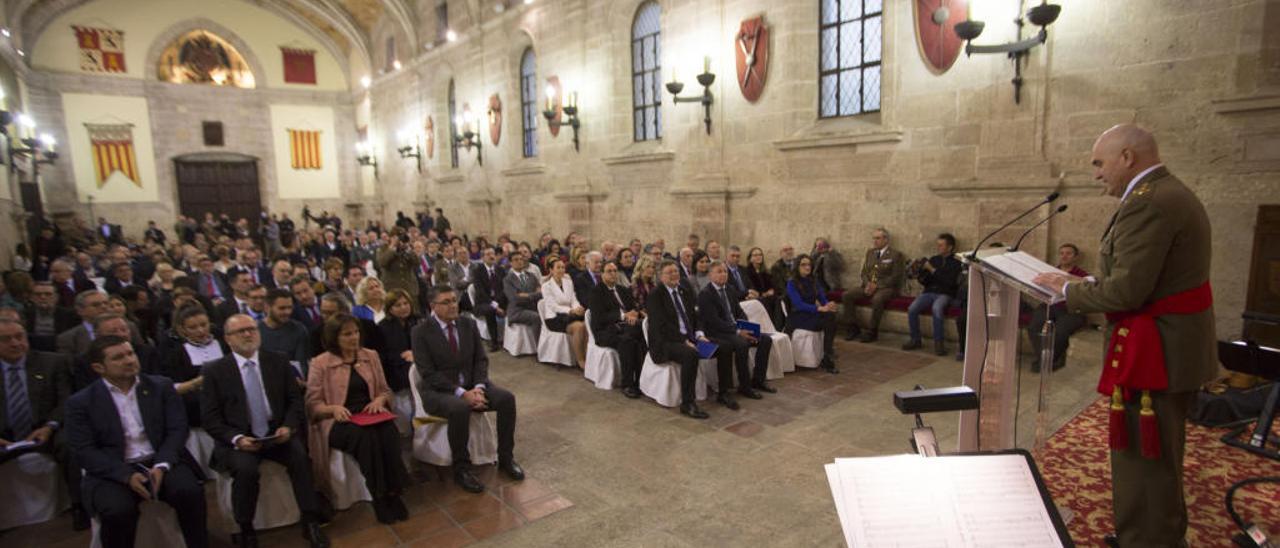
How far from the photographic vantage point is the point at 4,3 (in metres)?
15.9

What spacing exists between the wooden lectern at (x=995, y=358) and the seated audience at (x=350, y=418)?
3216 millimetres

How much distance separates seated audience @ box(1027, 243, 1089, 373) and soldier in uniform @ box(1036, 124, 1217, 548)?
3.75 m

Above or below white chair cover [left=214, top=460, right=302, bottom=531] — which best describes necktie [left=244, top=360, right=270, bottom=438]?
above

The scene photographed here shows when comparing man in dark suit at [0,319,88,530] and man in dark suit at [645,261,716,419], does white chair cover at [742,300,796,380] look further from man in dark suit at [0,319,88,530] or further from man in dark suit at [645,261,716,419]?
man in dark suit at [0,319,88,530]

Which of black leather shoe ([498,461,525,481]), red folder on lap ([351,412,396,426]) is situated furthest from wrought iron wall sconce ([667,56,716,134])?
red folder on lap ([351,412,396,426])

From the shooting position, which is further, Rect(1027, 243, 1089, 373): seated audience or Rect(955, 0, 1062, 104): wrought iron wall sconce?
Rect(1027, 243, 1089, 373): seated audience

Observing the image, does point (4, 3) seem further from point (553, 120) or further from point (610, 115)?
point (610, 115)

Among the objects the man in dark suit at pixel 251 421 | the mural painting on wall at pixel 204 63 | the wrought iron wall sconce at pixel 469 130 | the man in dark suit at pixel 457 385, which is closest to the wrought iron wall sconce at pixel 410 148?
the wrought iron wall sconce at pixel 469 130

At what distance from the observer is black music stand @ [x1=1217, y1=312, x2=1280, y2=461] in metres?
3.74

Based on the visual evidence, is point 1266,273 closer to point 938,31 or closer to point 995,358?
point 938,31

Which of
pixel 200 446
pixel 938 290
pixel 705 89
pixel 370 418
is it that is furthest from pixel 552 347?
pixel 705 89

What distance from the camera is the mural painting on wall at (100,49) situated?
62.5 feet

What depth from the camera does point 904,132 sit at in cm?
779

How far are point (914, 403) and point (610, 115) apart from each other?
10424mm
